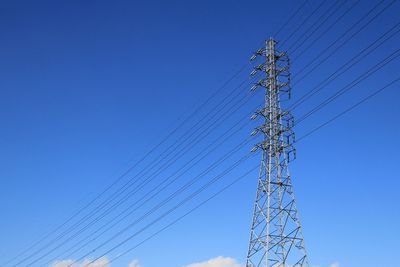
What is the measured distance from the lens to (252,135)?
115ft

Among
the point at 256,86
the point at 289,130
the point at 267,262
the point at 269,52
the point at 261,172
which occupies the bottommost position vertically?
the point at 267,262

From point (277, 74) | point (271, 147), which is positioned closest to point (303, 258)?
point (271, 147)

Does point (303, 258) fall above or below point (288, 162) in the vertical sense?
below

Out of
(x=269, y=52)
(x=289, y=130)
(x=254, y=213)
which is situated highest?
(x=269, y=52)

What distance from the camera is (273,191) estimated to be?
107ft

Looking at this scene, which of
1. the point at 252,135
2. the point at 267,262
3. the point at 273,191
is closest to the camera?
the point at 267,262

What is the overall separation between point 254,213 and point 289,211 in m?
2.10

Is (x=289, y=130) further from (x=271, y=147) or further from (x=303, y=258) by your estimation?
(x=303, y=258)

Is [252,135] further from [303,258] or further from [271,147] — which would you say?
[303,258]

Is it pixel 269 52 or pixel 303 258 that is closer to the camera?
pixel 303 258

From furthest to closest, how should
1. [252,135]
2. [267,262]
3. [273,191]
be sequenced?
[252,135]
[273,191]
[267,262]

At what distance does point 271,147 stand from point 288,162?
1.45 meters

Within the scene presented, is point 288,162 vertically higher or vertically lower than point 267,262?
higher

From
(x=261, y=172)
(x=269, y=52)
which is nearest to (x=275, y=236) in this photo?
(x=261, y=172)
